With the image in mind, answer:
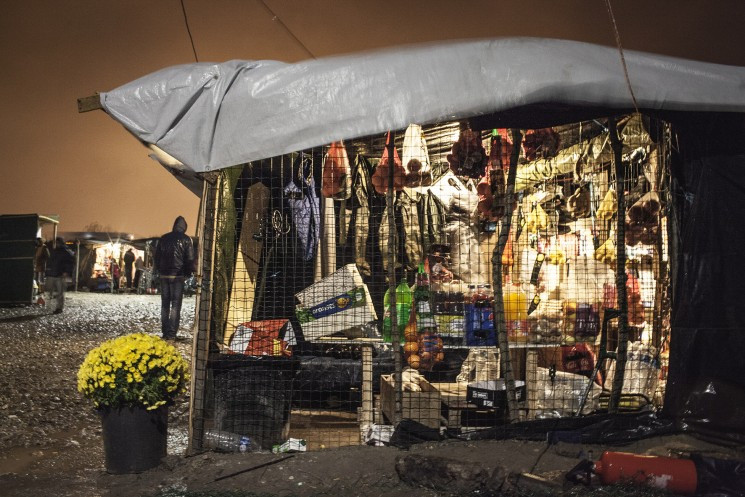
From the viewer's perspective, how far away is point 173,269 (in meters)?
12.9

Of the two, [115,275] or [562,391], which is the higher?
[115,275]

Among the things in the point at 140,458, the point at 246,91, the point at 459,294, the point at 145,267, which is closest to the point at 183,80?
the point at 246,91

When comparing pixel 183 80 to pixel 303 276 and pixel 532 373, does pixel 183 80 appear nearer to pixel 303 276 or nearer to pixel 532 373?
pixel 303 276

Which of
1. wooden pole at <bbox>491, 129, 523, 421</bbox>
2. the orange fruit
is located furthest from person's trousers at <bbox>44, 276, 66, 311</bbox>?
wooden pole at <bbox>491, 129, 523, 421</bbox>

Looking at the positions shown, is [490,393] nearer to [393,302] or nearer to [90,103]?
[393,302]

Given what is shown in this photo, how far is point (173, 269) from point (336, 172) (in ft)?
22.2

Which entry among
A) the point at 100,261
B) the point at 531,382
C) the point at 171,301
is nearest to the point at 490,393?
the point at 531,382

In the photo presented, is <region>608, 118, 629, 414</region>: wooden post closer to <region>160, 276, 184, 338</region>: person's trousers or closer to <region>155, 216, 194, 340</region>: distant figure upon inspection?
<region>155, 216, 194, 340</region>: distant figure

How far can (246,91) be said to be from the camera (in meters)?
5.15

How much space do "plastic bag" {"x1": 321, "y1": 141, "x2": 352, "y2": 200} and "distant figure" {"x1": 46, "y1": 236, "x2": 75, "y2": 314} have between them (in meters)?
13.9

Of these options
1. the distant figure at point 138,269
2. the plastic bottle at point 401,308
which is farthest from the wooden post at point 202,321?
the distant figure at point 138,269

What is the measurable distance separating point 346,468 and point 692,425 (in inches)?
118

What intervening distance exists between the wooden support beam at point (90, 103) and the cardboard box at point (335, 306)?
2.69m

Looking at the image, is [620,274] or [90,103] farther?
[620,274]
